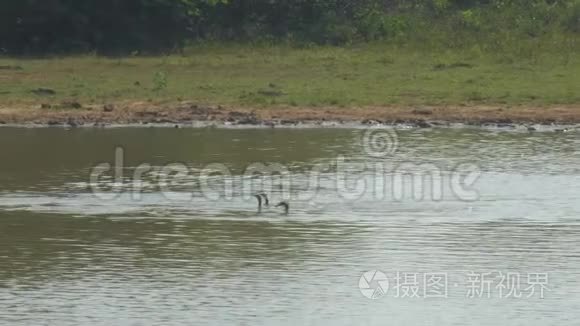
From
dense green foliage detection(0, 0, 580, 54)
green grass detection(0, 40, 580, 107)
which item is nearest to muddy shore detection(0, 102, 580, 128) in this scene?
green grass detection(0, 40, 580, 107)

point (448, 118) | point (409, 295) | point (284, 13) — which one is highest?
point (284, 13)

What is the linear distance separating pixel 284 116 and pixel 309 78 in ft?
9.48

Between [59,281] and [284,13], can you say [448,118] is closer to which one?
[284,13]

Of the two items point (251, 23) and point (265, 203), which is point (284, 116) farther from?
point (251, 23)

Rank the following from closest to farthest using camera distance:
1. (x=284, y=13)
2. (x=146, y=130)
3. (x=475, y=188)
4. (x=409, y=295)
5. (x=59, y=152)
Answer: (x=409, y=295), (x=475, y=188), (x=59, y=152), (x=146, y=130), (x=284, y=13)

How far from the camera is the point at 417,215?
51.3 ft

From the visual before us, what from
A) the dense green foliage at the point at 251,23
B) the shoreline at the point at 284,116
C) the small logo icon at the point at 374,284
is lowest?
the small logo icon at the point at 374,284

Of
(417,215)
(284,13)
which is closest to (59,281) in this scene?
(417,215)

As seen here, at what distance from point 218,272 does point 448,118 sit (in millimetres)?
10374

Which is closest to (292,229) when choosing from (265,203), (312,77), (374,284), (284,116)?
(265,203)

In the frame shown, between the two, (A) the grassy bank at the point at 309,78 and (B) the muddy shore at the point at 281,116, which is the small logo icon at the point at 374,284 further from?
(A) the grassy bank at the point at 309,78

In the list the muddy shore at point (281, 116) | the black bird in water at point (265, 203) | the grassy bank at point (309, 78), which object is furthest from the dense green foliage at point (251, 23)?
the black bird in water at point (265, 203)

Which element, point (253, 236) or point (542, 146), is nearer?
point (253, 236)

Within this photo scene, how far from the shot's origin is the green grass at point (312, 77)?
957 inches
